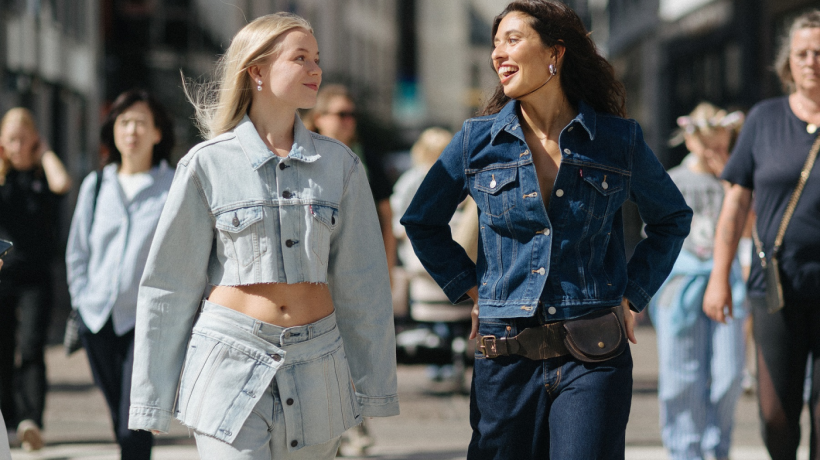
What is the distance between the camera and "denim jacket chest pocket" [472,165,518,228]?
3.11 metres

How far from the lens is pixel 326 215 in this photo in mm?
3068

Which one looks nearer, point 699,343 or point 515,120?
point 515,120

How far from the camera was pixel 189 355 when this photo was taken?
3.00 m

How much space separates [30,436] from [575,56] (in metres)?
4.36

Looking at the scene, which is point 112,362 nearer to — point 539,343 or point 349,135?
point 349,135

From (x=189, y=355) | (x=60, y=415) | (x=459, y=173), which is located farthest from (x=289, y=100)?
(x=60, y=415)

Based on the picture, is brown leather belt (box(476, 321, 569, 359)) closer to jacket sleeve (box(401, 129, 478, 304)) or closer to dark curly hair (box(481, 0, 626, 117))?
jacket sleeve (box(401, 129, 478, 304))

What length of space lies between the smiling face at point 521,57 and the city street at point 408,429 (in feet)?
10.9

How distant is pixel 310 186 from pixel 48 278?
416 cm

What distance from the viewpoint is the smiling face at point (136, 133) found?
196 inches

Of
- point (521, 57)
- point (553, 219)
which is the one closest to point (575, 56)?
point (521, 57)

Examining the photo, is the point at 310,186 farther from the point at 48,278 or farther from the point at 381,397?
the point at 48,278

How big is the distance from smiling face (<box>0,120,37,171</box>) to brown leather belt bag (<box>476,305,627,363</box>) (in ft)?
15.4

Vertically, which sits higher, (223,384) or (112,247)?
(112,247)
